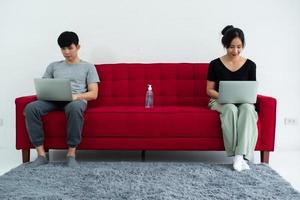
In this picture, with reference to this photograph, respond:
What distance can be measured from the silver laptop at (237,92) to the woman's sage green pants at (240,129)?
0.05 metres

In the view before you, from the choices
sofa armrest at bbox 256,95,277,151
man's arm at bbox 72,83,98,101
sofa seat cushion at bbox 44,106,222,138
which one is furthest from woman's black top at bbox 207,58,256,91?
man's arm at bbox 72,83,98,101

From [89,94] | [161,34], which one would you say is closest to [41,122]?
[89,94]

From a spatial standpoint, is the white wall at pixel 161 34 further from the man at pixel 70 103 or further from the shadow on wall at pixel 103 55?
the man at pixel 70 103

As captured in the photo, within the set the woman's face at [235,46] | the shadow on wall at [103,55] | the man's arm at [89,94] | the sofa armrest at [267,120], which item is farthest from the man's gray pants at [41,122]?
the sofa armrest at [267,120]

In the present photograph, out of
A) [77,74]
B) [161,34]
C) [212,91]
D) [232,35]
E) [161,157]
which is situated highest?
[161,34]

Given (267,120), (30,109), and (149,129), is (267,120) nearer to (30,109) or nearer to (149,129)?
(149,129)

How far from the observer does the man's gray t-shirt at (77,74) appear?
9.16 feet

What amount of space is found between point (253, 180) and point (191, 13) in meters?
1.82

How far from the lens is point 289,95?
10.8 feet

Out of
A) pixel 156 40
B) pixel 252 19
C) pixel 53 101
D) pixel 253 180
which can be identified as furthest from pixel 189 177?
pixel 252 19

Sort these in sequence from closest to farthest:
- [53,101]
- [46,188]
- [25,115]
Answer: [46,188] → [25,115] → [53,101]

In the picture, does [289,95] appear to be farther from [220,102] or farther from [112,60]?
[112,60]

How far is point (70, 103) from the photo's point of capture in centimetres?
252

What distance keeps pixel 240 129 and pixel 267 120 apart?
0.28 m
